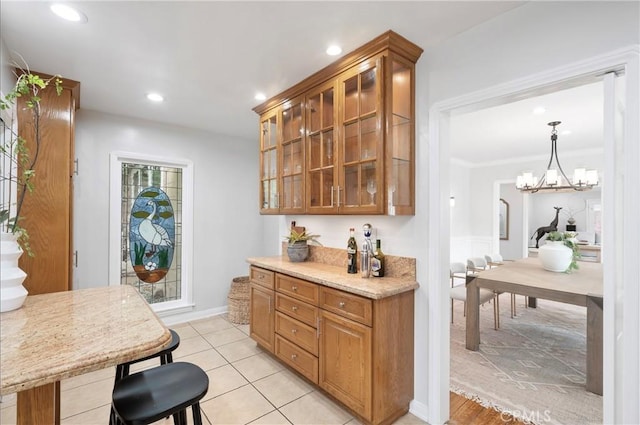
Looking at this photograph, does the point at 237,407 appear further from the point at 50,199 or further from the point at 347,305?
the point at 50,199

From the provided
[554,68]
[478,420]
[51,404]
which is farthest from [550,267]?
[51,404]

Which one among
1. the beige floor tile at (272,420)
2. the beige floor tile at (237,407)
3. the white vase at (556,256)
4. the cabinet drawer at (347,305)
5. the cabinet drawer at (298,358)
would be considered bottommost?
the beige floor tile at (237,407)

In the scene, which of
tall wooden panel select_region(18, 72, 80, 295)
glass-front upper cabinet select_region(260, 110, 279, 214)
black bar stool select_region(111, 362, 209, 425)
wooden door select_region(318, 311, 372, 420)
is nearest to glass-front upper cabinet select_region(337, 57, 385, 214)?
wooden door select_region(318, 311, 372, 420)

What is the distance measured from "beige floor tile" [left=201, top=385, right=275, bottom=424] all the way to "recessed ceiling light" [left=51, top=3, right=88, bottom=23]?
2.73 metres

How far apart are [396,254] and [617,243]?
4.07 ft

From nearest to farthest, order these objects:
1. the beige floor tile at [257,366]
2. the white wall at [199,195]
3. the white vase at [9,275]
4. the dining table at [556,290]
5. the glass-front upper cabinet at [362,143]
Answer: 1. the white vase at [9,275]
2. the glass-front upper cabinet at [362,143]
3. the dining table at [556,290]
4. the beige floor tile at [257,366]
5. the white wall at [199,195]

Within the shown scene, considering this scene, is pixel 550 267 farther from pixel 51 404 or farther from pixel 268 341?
pixel 51 404

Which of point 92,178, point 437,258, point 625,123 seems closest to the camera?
point 625,123

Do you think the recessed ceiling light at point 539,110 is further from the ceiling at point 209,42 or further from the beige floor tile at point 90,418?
the beige floor tile at point 90,418

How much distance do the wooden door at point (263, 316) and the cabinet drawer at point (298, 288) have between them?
209 millimetres

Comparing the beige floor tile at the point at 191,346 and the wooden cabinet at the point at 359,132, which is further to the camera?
the beige floor tile at the point at 191,346

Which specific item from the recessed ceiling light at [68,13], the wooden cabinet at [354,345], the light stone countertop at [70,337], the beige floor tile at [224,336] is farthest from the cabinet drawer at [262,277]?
the recessed ceiling light at [68,13]

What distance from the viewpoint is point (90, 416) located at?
213 centimetres

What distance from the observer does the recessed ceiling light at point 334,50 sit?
2.09m
